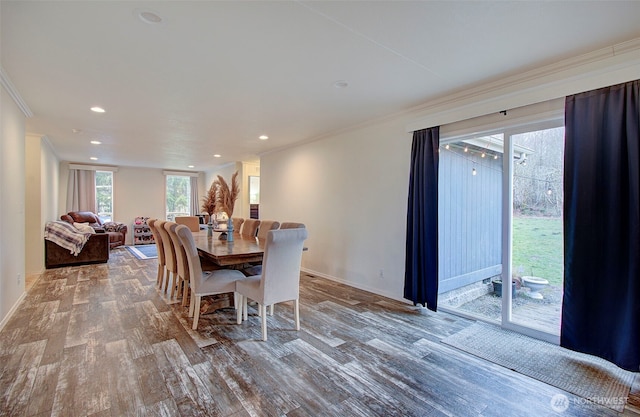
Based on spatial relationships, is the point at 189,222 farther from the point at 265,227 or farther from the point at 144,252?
the point at 144,252

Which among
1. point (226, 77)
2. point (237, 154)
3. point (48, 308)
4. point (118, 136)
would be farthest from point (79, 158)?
point (226, 77)

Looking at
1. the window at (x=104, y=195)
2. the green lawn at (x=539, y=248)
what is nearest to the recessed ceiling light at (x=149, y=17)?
the green lawn at (x=539, y=248)

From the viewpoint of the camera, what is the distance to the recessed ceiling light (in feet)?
6.20

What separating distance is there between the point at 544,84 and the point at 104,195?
35.4 feet

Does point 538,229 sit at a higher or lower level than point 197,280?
higher

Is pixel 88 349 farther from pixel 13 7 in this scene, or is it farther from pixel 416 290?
pixel 416 290

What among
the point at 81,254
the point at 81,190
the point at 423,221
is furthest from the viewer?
the point at 81,190

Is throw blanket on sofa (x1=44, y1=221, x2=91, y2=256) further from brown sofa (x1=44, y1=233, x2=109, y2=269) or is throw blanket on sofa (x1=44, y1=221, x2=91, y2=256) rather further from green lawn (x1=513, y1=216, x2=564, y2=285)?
green lawn (x1=513, y1=216, x2=564, y2=285)

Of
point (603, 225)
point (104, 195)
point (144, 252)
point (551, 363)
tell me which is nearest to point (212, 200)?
point (551, 363)

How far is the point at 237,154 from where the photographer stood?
7.08 metres

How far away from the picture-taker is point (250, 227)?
491 cm

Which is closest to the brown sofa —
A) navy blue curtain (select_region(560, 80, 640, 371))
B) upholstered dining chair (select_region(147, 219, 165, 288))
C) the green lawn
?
upholstered dining chair (select_region(147, 219, 165, 288))

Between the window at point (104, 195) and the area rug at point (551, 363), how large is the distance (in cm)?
1007

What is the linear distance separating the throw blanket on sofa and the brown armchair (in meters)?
1.28
